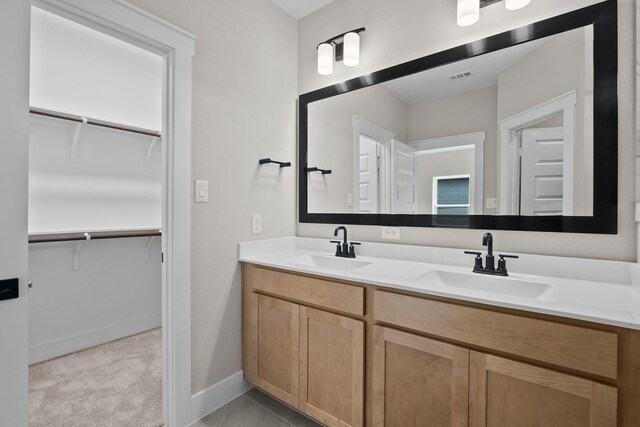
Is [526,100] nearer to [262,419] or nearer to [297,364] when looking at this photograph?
[297,364]

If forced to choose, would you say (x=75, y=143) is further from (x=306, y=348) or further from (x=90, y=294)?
(x=306, y=348)

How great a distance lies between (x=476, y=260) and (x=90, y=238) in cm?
261

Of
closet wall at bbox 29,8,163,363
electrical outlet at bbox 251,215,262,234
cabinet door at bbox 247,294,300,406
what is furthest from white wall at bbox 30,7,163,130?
cabinet door at bbox 247,294,300,406

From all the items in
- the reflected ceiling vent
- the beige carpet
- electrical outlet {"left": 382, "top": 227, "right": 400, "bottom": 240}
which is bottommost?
the beige carpet

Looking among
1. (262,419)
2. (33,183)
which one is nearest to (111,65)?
(33,183)

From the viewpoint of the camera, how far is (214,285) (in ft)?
5.87

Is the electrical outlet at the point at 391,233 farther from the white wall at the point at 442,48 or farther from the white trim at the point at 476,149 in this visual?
the white trim at the point at 476,149

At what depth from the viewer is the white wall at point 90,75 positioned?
227cm

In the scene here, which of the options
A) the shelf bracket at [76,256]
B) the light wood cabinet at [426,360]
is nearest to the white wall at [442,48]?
the light wood cabinet at [426,360]

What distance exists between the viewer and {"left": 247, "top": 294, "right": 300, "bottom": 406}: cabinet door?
1633mm

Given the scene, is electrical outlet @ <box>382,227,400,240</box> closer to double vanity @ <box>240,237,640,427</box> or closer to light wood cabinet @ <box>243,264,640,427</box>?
double vanity @ <box>240,237,640,427</box>

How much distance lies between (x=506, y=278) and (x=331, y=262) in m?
0.95

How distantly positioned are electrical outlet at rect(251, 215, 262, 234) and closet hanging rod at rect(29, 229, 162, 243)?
1.18 m

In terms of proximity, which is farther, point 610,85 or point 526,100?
point 526,100
